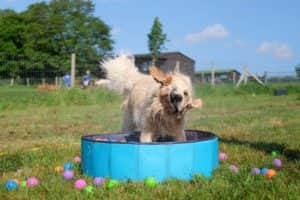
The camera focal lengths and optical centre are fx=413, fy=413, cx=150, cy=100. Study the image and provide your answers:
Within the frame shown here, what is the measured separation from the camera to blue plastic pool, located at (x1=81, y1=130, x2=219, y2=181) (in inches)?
158

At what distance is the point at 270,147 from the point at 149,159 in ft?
8.20

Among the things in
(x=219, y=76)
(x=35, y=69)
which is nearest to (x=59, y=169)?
(x=35, y=69)

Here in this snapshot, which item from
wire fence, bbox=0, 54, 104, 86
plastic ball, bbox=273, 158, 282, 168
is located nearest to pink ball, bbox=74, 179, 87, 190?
plastic ball, bbox=273, 158, 282, 168

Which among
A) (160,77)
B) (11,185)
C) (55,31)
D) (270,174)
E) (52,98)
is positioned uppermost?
(55,31)

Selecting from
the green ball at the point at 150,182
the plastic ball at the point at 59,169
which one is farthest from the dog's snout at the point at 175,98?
the plastic ball at the point at 59,169

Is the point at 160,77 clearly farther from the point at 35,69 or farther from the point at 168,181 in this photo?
the point at 35,69

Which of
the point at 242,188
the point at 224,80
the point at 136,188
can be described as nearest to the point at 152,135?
the point at 136,188

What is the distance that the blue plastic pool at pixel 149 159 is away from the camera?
402 centimetres

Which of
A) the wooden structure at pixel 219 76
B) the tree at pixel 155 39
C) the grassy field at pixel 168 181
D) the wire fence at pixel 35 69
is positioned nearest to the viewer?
the grassy field at pixel 168 181

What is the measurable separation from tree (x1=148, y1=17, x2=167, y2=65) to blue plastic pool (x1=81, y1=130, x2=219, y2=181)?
54.7 metres

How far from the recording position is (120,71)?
7391 millimetres

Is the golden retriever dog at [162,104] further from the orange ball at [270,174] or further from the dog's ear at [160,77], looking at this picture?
the orange ball at [270,174]

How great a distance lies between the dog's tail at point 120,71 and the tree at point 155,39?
51.3 metres

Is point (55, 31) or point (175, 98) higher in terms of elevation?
point (55, 31)
